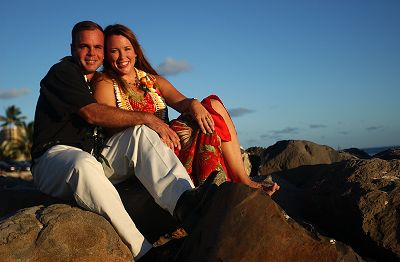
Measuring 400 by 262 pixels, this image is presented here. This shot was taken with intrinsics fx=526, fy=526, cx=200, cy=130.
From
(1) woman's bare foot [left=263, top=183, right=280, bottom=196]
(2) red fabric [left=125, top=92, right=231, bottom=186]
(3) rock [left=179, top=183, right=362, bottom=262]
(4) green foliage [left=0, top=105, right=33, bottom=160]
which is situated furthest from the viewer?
(4) green foliage [left=0, top=105, right=33, bottom=160]

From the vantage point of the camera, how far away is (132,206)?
441 centimetres

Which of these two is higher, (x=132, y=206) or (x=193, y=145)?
(x=193, y=145)

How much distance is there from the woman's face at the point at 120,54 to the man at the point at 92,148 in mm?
143

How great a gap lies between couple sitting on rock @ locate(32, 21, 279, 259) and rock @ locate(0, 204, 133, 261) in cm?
13

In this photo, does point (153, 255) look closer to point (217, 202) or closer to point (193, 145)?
point (217, 202)

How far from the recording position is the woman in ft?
15.7

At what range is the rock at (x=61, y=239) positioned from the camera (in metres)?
3.57

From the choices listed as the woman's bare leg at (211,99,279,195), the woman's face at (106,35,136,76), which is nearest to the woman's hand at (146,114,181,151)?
the woman's bare leg at (211,99,279,195)

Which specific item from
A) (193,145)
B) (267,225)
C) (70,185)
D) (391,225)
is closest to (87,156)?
(70,185)

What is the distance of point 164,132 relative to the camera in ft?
14.7

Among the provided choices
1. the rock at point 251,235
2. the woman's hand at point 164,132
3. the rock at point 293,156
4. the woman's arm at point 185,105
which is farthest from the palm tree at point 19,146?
the rock at point 251,235

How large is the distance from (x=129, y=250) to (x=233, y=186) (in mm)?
959

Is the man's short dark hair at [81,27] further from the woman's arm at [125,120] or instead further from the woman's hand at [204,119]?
the woman's hand at [204,119]

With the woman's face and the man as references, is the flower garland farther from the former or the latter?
the man
